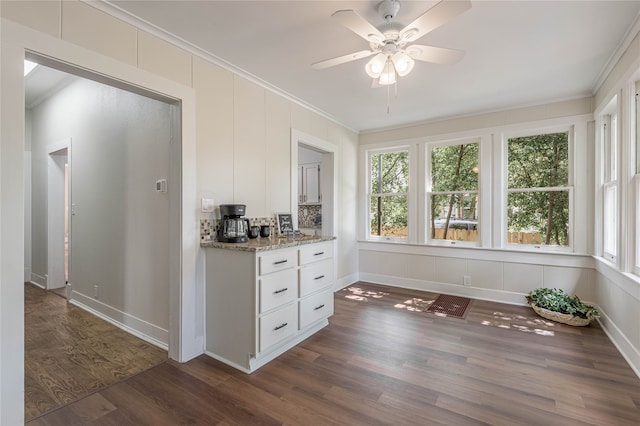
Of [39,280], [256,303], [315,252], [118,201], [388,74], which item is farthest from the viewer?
[39,280]

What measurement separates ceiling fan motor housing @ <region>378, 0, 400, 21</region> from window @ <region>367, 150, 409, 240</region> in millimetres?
2914

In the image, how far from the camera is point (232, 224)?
2.57m

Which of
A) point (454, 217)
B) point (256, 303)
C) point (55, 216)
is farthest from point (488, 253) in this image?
point (55, 216)

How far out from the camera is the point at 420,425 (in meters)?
1.69

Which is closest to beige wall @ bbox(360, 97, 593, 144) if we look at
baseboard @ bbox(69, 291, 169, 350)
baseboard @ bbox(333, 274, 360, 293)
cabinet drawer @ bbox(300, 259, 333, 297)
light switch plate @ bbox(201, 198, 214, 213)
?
baseboard @ bbox(333, 274, 360, 293)

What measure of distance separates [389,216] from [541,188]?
202cm

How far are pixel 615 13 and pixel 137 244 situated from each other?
4.17m

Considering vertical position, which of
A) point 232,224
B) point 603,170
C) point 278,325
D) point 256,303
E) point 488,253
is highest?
point 603,170

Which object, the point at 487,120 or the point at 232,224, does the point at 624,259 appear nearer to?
the point at 487,120

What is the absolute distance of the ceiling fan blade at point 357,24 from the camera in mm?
1561

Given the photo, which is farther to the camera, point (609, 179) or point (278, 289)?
point (609, 179)

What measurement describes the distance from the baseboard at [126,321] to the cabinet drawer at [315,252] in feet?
4.44

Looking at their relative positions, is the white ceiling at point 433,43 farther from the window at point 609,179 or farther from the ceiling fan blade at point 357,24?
the window at point 609,179

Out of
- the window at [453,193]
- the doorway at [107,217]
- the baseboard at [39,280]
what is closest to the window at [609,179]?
the window at [453,193]
